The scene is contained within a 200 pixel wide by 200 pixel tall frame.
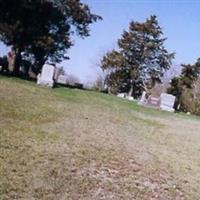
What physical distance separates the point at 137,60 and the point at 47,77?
29.9m

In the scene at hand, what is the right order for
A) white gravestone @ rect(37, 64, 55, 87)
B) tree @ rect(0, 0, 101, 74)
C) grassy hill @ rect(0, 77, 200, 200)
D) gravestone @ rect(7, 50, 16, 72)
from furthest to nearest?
gravestone @ rect(7, 50, 16, 72) < tree @ rect(0, 0, 101, 74) < white gravestone @ rect(37, 64, 55, 87) < grassy hill @ rect(0, 77, 200, 200)

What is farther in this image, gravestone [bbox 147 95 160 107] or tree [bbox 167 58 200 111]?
tree [bbox 167 58 200 111]

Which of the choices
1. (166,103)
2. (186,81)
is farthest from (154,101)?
(186,81)

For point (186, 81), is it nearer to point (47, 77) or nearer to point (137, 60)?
point (137, 60)

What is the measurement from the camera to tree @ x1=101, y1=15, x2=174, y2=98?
5484 cm

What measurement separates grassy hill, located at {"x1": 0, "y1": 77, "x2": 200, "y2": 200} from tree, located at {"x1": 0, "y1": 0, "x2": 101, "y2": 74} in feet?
50.3

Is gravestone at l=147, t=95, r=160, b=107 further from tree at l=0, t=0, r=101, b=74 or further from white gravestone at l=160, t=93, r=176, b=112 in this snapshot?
tree at l=0, t=0, r=101, b=74

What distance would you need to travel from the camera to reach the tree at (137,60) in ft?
180

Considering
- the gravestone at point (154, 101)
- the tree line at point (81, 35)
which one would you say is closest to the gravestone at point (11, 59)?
the tree line at point (81, 35)

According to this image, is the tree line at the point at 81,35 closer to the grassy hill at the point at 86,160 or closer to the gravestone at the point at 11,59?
the gravestone at the point at 11,59

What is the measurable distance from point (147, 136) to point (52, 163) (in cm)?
572

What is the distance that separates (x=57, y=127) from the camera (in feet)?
39.0

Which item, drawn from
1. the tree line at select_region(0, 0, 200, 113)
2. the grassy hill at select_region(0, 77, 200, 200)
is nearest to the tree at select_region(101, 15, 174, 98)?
the tree line at select_region(0, 0, 200, 113)

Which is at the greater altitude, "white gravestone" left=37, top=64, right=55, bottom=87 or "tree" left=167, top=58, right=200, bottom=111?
"tree" left=167, top=58, right=200, bottom=111
